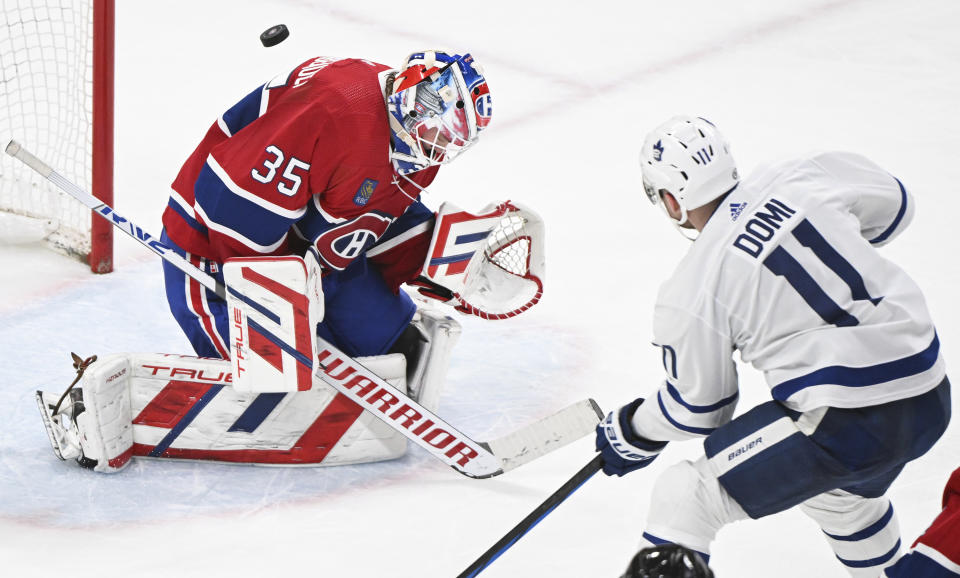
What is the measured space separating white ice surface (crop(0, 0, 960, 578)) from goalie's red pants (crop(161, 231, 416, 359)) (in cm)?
28

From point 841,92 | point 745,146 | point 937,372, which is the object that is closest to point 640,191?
point 745,146

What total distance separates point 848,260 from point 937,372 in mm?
249

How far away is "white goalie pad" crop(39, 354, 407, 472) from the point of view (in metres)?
2.60

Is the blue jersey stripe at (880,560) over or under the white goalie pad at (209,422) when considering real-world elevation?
over

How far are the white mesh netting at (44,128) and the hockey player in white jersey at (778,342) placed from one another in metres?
2.26

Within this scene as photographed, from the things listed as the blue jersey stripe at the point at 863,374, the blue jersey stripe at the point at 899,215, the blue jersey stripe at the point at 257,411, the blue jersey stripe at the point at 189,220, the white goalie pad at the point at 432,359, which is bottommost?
the blue jersey stripe at the point at 257,411

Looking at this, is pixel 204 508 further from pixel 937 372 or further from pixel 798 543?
pixel 937 372

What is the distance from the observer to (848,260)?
6.13ft

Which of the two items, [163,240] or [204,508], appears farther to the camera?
[163,240]

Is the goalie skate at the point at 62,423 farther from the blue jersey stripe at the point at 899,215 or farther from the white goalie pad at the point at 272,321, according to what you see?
the blue jersey stripe at the point at 899,215

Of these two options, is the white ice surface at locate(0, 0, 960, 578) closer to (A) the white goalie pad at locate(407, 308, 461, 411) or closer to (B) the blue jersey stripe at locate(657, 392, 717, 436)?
(A) the white goalie pad at locate(407, 308, 461, 411)

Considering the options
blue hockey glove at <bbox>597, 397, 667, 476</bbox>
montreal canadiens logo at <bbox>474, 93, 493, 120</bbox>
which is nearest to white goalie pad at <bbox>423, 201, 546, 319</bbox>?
montreal canadiens logo at <bbox>474, 93, 493, 120</bbox>

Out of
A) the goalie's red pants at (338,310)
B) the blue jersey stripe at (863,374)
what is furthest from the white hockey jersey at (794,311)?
the goalie's red pants at (338,310)

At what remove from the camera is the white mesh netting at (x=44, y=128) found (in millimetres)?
3654
